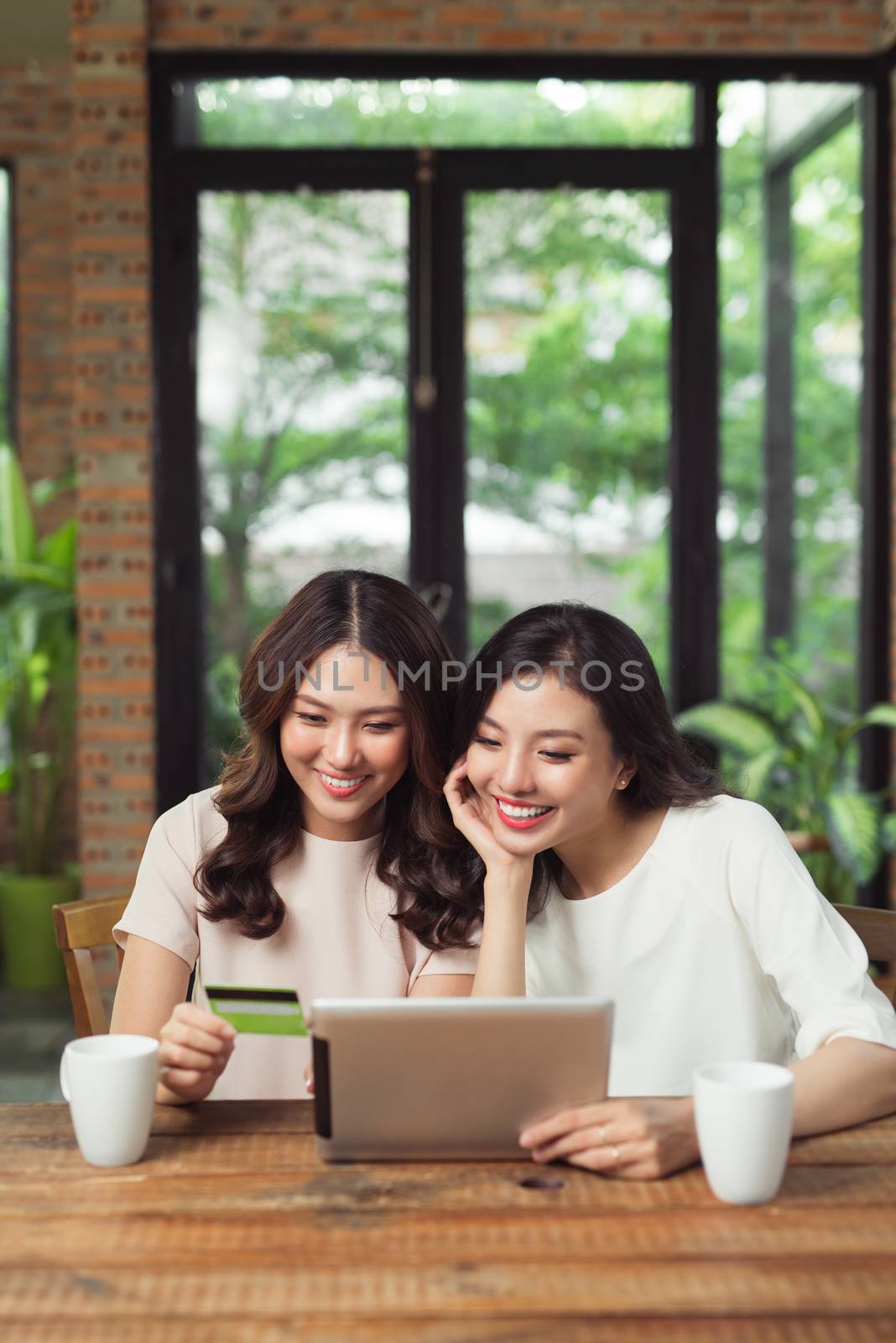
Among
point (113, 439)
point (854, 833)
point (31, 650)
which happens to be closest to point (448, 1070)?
point (854, 833)

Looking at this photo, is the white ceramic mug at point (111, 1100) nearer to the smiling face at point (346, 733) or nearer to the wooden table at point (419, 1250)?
the wooden table at point (419, 1250)

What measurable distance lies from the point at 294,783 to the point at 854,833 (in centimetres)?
215

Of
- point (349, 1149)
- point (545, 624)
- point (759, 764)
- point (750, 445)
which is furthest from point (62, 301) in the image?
point (349, 1149)

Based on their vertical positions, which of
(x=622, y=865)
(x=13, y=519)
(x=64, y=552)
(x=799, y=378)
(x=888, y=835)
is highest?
(x=799, y=378)

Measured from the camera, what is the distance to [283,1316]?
2.97 ft

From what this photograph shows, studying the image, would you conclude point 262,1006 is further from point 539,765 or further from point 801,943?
point 801,943

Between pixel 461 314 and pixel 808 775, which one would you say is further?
pixel 461 314

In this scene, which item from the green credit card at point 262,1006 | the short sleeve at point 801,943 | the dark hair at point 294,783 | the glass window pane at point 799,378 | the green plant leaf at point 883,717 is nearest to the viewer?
the green credit card at point 262,1006

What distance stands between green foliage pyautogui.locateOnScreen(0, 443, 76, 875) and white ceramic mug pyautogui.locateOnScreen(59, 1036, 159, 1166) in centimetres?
327

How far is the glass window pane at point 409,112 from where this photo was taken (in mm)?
4016

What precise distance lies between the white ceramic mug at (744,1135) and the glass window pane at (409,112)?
3594 mm

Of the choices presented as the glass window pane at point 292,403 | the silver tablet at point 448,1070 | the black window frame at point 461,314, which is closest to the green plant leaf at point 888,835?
the black window frame at point 461,314

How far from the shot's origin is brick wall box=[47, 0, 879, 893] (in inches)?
154

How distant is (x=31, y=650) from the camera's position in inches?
168
